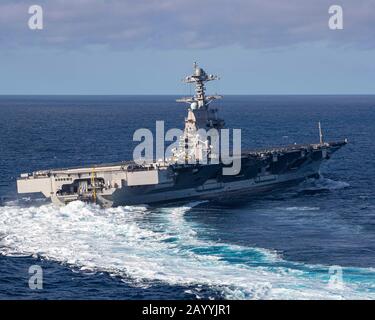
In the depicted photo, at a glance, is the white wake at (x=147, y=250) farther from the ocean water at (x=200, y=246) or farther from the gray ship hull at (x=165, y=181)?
the gray ship hull at (x=165, y=181)

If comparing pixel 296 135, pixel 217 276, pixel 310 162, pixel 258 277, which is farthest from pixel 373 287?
pixel 296 135

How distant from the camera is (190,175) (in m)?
51.7

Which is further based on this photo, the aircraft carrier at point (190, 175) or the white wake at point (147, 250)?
the aircraft carrier at point (190, 175)

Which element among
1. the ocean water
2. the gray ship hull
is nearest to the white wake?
the ocean water

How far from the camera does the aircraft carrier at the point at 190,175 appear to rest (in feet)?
159

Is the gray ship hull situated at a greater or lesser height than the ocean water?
greater

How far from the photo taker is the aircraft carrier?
159 ft

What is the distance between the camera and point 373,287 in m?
30.1

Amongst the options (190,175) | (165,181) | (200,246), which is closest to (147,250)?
(200,246)

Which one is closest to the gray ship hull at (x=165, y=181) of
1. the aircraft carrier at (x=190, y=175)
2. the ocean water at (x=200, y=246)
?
the aircraft carrier at (x=190, y=175)

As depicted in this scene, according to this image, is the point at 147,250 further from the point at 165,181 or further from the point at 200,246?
the point at 165,181

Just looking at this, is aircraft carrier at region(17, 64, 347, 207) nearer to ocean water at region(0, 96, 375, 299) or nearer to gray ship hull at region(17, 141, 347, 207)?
gray ship hull at region(17, 141, 347, 207)

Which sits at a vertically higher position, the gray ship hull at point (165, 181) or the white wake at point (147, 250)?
the gray ship hull at point (165, 181)
